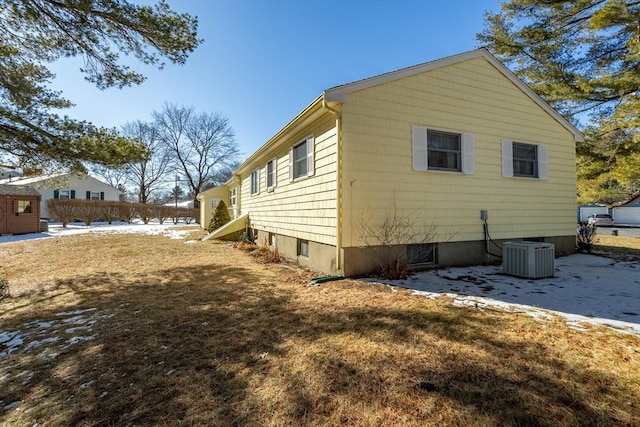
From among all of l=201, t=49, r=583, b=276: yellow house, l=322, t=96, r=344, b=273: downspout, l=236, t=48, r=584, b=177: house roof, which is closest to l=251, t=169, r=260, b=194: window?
l=236, t=48, r=584, b=177: house roof

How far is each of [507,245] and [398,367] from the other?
484 cm

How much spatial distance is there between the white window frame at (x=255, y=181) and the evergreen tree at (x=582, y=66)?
10.9m

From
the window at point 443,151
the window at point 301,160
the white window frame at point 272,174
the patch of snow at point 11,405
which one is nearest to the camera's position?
the patch of snow at point 11,405

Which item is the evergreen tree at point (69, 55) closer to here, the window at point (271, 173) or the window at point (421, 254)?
the window at point (271, 173)

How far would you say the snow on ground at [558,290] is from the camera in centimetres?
376

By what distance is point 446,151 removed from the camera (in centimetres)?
686

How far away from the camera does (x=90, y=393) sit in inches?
95.5

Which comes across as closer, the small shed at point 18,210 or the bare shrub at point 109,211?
the small shed at point 18,210

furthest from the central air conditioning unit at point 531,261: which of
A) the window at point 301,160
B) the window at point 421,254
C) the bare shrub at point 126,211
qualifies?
the bare shrub at point 126,211

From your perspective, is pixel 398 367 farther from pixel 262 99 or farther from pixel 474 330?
pixel 262 99

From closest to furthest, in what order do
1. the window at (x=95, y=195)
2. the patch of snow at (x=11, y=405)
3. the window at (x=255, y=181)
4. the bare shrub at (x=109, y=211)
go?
1. the patch of snow at (x=11, y=405)
2. the window at (x=255, y=181)
3. the bare shrub at (x=109, y=211)
4. the window at (x=95, y=195)

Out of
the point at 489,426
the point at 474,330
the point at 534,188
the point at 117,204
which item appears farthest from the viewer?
the point at 117,204

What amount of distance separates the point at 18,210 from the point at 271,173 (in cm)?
1663

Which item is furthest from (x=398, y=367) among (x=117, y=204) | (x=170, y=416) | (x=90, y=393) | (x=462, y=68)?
(x=117, y=204)
